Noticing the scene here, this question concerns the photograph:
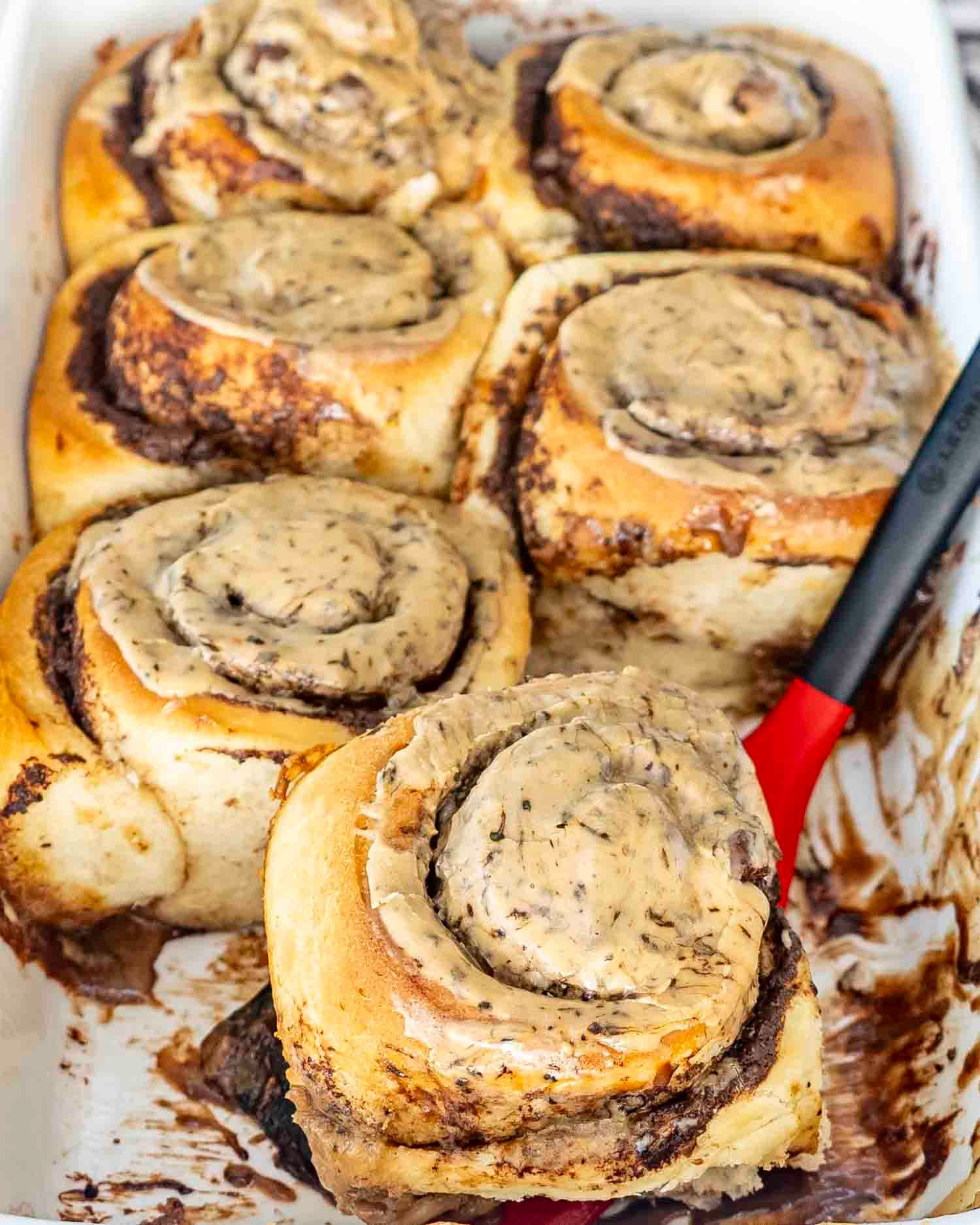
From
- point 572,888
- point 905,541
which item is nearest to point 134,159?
point 905,541

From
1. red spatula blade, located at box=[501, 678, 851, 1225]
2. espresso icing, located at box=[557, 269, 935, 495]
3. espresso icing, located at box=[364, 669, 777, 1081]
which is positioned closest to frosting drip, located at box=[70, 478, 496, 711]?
espresso icing, located at box=[364, 669, 777, 1081]

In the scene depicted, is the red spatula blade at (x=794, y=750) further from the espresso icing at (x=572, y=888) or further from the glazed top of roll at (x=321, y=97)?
the glazed top of roll at (x=321, y=97)

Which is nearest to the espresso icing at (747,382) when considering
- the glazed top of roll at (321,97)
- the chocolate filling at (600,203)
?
the chocolate filling at (600,203)

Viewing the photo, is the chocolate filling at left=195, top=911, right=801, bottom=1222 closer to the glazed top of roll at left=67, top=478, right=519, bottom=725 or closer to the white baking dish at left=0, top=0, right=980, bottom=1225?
the white baking dish at left=0, top=0, right=980, bottom=1225

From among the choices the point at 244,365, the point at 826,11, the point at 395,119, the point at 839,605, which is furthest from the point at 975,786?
the point at 826,11

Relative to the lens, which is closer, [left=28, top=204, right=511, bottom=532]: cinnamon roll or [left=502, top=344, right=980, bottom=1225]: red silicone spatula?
[left=502, top=344, right=980, bottom=1225]: red silicone spatula

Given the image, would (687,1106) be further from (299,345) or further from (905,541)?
(299,345)
